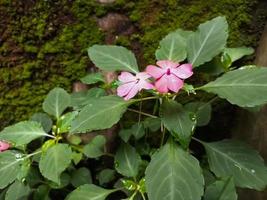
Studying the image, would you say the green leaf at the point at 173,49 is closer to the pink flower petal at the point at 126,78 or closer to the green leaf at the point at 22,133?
the pink flower petal at the point at 126,78

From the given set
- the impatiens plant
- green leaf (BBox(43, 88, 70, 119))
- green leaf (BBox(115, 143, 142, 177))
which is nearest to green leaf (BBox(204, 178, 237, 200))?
the impatiens plant

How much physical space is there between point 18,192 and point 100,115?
42 centimetres

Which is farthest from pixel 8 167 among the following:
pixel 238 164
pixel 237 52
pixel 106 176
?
pixel 237 52

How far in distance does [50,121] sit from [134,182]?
397 mm

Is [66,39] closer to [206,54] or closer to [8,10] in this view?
[8,10]

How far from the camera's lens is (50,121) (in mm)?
1494

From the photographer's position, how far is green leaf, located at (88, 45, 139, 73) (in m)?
1.31

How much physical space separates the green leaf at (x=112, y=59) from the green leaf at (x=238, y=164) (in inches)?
13.1

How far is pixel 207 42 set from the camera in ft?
4.25

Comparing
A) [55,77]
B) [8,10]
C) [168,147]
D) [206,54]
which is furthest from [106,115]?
[8,10]

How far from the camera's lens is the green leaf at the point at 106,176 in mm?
1459

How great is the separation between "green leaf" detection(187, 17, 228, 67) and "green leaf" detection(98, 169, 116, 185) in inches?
18.2

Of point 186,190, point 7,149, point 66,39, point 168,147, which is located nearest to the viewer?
point 186,190

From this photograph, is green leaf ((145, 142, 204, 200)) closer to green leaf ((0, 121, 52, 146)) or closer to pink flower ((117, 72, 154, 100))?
pink flower ((117, 72, 154, 100))
